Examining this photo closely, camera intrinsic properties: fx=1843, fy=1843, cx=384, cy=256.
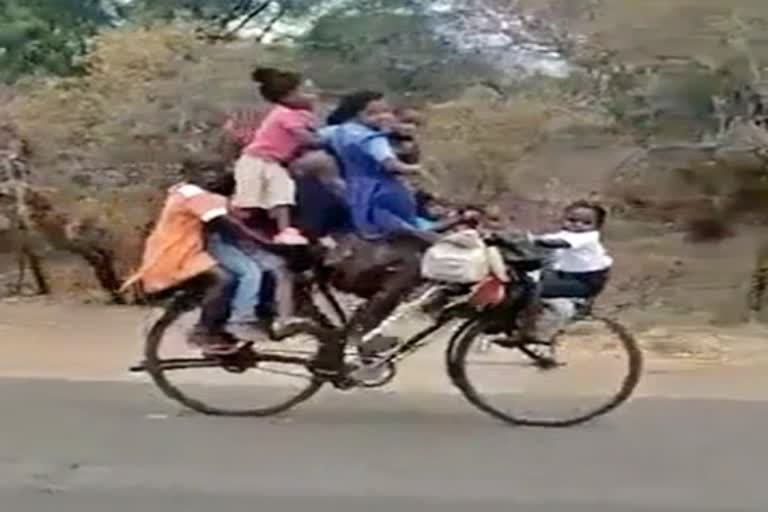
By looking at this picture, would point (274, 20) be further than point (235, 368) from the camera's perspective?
Yes

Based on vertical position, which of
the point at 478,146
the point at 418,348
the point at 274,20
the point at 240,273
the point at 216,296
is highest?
the point at 240,273

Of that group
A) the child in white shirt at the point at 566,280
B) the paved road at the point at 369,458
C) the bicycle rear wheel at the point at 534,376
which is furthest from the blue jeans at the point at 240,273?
the child in white shirt at the point at 566,280

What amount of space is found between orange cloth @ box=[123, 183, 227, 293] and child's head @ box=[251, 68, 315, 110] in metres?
0.57

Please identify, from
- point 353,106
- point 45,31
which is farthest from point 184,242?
point 45,31

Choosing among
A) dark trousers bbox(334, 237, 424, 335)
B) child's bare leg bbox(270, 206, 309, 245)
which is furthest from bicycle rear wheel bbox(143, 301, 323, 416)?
child's bare leg bbox(270, 206, 309, 245)

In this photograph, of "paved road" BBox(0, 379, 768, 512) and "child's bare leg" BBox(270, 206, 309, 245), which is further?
"child's bare leg" BBox(270, 206, 309, 245)

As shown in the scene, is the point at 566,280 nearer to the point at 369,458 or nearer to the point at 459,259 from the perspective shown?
the point at 459,259

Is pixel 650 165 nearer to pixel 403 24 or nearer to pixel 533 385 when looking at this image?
pixel 403 24

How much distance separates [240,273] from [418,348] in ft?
3.36

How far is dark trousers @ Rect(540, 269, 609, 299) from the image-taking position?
912 cm

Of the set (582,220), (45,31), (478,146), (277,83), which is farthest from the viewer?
(45,31)

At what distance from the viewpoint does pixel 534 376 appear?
947 cm

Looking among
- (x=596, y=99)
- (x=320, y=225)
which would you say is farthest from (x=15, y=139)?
(x=320, y=225)

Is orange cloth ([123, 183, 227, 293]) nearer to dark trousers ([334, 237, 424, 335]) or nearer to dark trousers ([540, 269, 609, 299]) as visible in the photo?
dark trousers ([334, 237, 424, 335])
